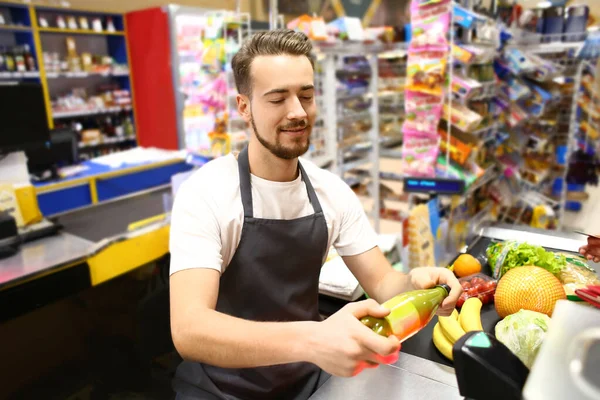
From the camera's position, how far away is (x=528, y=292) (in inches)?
51.3

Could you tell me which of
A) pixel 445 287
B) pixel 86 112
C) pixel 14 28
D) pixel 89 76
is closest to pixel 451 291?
pixel 445 287

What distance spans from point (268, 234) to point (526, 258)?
35.2 inches

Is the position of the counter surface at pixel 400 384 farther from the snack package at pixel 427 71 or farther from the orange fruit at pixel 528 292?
the snack package at pixel 427 71

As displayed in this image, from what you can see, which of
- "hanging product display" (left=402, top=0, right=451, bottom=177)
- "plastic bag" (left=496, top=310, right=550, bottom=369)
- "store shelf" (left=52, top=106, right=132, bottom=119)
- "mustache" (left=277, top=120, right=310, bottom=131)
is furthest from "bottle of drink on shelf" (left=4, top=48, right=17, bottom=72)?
"plastic bag" (left=496, top=310, right=550, bottom=369)

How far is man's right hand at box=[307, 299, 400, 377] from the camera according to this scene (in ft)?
2.75

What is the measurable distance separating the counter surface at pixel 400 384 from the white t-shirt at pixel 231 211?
0.48m

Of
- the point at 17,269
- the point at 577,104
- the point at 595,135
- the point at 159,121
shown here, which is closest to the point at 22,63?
the point at 159,121

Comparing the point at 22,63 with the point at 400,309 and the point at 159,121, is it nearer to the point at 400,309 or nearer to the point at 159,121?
the point at 159,121

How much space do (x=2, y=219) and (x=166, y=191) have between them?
1.44m

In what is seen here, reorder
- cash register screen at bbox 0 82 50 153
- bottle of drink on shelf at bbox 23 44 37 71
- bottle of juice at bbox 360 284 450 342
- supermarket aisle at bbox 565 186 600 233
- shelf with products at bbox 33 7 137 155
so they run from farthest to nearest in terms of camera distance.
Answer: supermarket aisle at bbox 565 186 600 233
shelf with products at bbox 33 7 137 155
bottle of drink on shelf at bbox 23 44 37 71
cash register screen at bbox 0 82 50 153
bottle of juice at bbox 360 284 450 342

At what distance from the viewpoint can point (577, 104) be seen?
4824 millimetres

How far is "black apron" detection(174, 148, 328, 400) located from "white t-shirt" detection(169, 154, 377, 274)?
34 mm

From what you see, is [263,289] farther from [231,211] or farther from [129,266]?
[129,266]

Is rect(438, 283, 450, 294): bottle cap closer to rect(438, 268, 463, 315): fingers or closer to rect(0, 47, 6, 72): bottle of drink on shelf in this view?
rect(438, 268, 463, 315): fingers
